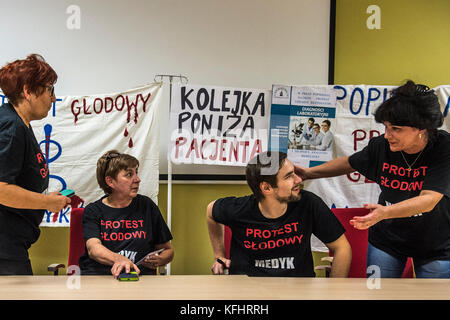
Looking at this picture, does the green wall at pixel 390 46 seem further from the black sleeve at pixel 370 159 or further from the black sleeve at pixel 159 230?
the black sleeve at pixel 370 159

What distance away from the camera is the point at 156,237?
2.63 meters

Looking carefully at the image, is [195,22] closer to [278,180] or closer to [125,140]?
[125,140]

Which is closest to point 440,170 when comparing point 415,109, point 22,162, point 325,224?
point 415,109

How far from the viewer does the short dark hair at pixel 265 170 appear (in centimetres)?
229

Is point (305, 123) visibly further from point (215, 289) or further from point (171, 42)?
point (215, 289)

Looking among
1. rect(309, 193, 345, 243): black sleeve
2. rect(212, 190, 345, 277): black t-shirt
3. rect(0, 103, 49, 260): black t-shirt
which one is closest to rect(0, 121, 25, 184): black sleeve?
rect(0, 103, 49, 260): black t-shirt

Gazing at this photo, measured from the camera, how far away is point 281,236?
2221 mm

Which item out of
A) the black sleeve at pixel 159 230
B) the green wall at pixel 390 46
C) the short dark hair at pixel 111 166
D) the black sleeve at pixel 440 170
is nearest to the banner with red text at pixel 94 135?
the green wall at pixel 390 46

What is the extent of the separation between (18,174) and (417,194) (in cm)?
183

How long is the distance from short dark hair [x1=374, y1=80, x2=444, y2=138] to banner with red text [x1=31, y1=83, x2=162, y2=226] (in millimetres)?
1833

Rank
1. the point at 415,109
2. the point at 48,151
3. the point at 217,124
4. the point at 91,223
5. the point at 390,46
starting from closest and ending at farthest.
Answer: the point at 415,109
the point at 91,223
the point at 48,151
the point at 217,124
the point at 390,46

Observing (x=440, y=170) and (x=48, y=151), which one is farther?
(x=48, y=151)

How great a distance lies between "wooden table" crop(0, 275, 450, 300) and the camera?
4.84ft

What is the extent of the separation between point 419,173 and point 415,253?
400 millimetres
